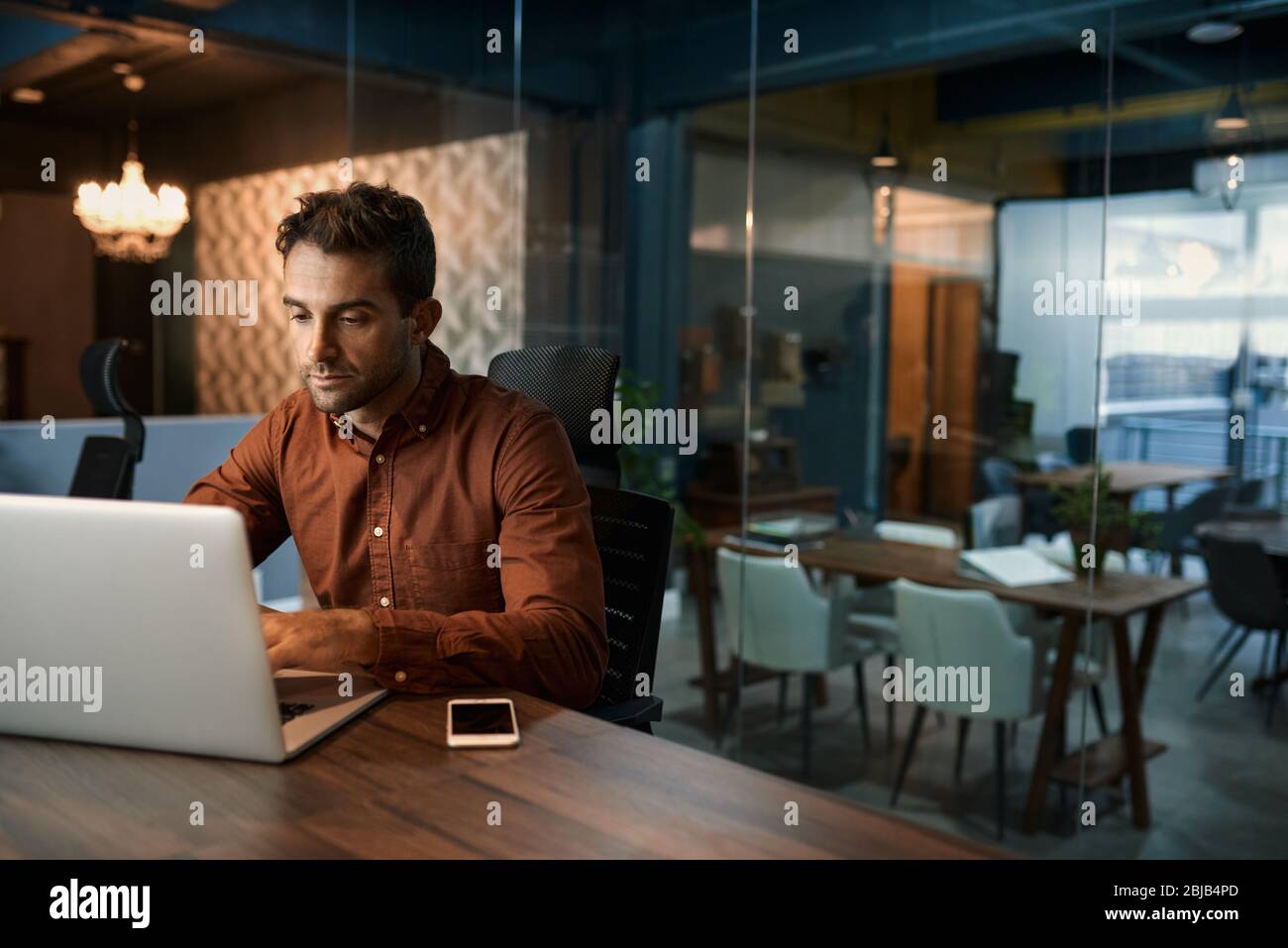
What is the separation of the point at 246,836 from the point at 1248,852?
300cm

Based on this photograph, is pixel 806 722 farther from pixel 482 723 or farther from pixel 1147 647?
pixel 482 723

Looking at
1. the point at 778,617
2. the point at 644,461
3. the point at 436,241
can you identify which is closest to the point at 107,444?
the point at 436,241

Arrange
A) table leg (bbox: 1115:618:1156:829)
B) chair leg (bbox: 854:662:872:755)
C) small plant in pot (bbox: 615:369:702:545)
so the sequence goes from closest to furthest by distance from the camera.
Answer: table leg (bbox: 1115:618:1156:829)
chair leg (bbox: 854:662:872:755)
small plant in pot (bbox: 615:369:702:545)

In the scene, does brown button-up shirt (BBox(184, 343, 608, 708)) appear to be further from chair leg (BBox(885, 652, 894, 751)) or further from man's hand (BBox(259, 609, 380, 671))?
chair leg (BBox(885, 652, 894, 751))

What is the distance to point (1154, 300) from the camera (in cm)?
321

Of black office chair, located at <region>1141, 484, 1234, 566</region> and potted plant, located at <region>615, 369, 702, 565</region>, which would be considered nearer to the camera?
black office chair, located at <region>1141, 484, 1234, 566</region>

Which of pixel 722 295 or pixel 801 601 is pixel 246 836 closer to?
pixel 801 601

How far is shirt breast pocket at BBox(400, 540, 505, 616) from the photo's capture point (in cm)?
178

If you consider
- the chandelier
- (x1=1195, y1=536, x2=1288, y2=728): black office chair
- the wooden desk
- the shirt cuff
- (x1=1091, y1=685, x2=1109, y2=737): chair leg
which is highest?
the chandelier

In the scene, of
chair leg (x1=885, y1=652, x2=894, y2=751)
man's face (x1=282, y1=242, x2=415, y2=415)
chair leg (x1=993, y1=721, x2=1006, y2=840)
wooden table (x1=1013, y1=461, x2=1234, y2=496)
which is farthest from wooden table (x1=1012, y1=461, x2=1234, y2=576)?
man's face (x1=282, y1=242, x2=415, y2=415)

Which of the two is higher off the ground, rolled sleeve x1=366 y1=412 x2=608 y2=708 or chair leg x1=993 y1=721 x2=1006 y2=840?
rolled sleeve x1=366 y1=412 x2=608 y2=708

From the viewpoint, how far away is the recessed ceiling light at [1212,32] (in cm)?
312

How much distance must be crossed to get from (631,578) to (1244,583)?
210 centimetres

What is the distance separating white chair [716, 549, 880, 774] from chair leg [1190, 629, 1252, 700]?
1.02 meters
